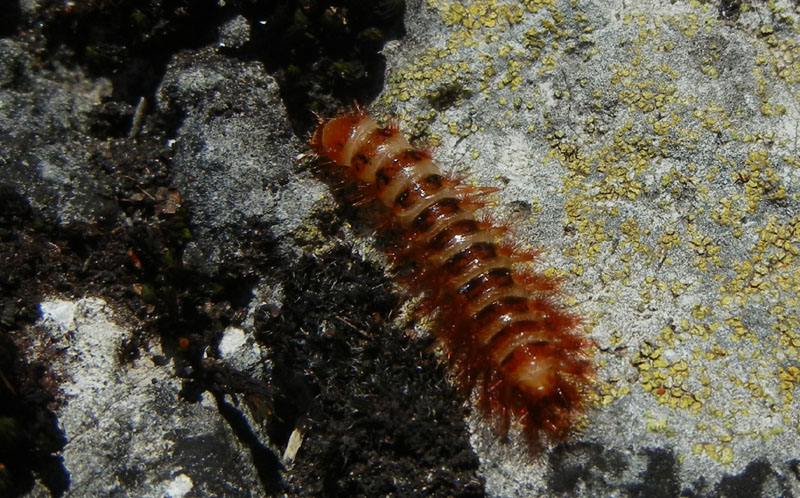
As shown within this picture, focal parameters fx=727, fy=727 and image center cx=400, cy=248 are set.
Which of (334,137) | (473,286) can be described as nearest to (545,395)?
(473,286)

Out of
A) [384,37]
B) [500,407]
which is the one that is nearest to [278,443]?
[500,407]

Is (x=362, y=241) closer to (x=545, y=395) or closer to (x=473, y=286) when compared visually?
(x=473, y=286)

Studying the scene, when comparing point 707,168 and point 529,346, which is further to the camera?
point 707,168

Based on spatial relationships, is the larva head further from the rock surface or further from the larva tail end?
the larva tail end

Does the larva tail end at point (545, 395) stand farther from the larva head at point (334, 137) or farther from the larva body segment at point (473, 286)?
the larva head at point (334, 137)

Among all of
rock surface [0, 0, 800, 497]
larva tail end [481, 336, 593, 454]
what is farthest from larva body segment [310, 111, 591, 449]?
rock surface [0, 0, 800, 497]

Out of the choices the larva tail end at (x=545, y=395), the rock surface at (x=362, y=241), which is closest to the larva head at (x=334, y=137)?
the rock surface at (x=362, y=241)

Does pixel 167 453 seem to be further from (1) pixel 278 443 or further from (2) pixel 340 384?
(2) pixel 340 384
